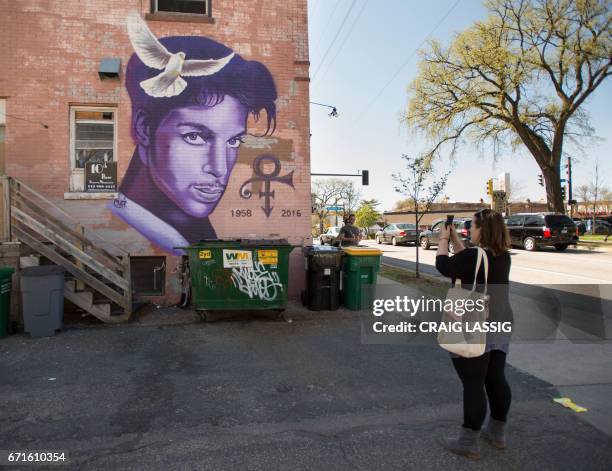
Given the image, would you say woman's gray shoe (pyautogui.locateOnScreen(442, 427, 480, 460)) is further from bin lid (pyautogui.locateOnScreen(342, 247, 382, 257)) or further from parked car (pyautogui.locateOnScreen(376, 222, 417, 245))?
parked car (pyautogui.locateOnScreen(376, 222, 417, 245))

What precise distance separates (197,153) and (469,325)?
6.90 m

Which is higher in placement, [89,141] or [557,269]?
[89,141]

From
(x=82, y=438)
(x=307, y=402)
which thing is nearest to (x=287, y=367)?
(x=307, y=402)

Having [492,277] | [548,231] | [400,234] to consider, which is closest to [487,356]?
[492,277]

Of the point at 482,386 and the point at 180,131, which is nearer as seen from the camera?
the point at 482,386

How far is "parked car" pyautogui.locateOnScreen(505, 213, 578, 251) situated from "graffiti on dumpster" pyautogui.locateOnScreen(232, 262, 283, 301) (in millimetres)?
15330

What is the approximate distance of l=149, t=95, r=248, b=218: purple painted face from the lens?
8500 millimetres

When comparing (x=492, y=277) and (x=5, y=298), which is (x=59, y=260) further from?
(x=492, y=277)

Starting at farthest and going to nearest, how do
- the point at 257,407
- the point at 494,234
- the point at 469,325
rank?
1. the point at 257,407
2. the point at 494,234
3. the point at 469,325

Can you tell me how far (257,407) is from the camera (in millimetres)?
3865

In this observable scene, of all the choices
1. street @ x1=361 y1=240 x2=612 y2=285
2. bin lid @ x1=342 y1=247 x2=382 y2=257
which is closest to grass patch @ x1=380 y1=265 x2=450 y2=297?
street @ x1=361 y1=240 x2=612 y2=285

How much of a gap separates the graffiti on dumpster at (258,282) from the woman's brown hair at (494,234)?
431cm

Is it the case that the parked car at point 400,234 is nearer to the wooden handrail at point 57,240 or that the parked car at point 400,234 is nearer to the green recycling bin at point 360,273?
the green recycling bin at point 360,273

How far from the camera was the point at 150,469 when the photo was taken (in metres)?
2.88
